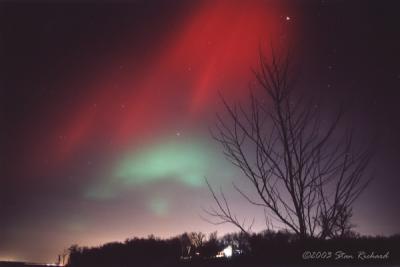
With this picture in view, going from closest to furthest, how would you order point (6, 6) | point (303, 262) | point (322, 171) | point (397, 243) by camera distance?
point (303, 262) → point (397, 243) → point (322, 171) → point (6, 6)

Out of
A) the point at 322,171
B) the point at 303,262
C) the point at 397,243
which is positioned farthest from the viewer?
the point at 322,171

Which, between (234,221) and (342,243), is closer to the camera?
(342,243)

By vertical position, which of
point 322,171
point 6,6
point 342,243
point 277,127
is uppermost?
point 6,6

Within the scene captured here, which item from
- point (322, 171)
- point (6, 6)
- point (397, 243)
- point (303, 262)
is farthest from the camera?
point (6, 6)

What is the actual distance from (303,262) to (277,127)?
1209 millimetres

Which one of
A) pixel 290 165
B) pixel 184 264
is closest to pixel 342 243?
pixel 290 165

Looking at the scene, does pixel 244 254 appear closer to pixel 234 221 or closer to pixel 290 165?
pixel 234 221

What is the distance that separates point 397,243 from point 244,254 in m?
1.33

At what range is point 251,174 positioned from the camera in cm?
321

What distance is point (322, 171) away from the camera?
3.17 m

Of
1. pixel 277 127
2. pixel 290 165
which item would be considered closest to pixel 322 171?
pixel 290 165

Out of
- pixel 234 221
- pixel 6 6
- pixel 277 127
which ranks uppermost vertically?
pixel 6 6

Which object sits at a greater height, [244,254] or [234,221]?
[234,221]

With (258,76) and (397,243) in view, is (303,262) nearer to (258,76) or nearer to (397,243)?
(397,243)
